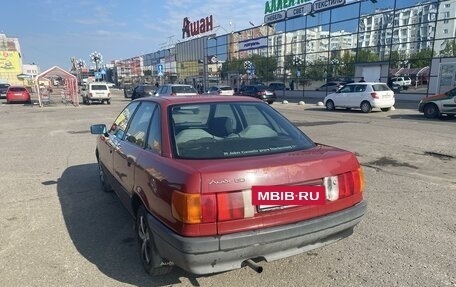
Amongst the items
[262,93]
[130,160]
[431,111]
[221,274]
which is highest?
[130,160]

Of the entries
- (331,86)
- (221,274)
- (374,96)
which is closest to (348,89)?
(374,96)

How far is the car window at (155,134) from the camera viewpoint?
3215 mm

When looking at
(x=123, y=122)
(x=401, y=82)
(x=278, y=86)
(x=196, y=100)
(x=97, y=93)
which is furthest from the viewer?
(x=278, y=86)

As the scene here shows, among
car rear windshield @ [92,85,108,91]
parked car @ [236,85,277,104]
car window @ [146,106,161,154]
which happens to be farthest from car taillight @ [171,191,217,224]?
car rear windshield @ [92,85,108,91]

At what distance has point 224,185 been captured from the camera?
2.54 meters

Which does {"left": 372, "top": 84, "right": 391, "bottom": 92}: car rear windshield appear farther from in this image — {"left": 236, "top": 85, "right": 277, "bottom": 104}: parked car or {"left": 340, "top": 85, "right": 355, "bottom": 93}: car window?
{"left": 236, "top": 85, "right": 277, "bottom": 104}: parked car

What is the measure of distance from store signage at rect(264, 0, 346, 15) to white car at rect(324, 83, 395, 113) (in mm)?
13146

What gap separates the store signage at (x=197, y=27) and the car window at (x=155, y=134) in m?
48.4

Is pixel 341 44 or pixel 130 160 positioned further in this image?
pixel 341 44

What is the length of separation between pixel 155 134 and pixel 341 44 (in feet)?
105

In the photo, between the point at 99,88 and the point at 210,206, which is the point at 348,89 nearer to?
the point at 210,206

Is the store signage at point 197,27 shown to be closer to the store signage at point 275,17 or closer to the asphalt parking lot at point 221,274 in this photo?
the store signage at point 275,17

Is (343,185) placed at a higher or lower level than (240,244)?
higher

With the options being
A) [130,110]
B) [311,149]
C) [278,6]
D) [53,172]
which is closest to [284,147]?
[311,149]
